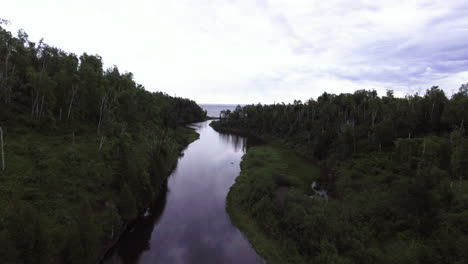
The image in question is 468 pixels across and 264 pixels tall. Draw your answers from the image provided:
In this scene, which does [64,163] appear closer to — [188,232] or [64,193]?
[64,193]

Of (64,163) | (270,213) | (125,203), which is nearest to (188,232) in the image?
(125,203)

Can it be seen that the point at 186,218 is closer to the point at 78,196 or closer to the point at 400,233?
the point at 78,196

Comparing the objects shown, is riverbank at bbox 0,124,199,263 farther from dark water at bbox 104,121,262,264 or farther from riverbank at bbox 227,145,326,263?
riverbank at bbox 227,145,326,263

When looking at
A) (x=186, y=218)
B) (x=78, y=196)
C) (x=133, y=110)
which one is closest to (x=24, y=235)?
(x=78, y=196)

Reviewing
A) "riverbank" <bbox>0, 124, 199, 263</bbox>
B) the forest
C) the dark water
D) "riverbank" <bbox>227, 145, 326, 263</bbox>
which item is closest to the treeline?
"riverbank" <bbox>0, 124, 199, 263</bbox>

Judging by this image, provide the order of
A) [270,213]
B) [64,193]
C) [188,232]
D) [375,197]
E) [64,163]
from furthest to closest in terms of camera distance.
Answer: [375,197] < [64,163] < [188,232] < [270,213] < [64,193]

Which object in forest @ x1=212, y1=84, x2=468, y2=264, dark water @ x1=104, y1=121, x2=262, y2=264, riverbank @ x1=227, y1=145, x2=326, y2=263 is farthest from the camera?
dark water @ x1=104, y1=121, x2=262, y2=264
